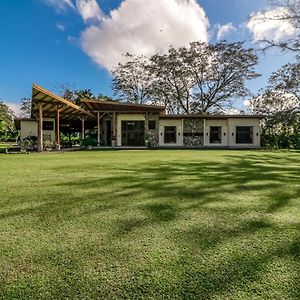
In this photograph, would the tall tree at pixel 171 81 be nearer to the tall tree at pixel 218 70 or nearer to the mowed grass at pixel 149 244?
the tall tree at pixel 218 70

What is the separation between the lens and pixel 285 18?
14.0 metres

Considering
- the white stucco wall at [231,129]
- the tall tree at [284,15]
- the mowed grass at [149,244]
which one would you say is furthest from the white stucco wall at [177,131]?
the mowed grass at [149,244]

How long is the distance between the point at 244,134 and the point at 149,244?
831 inches

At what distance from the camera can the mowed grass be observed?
1.92m

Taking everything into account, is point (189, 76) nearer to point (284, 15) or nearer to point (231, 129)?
point (231, 129)

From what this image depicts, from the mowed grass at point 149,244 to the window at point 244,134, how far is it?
59.6 ft

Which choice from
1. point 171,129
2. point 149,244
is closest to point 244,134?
point 171,129

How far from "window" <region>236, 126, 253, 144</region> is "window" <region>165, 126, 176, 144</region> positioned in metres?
5.08

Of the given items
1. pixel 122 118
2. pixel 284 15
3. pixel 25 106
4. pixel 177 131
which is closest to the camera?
pixel 284 15

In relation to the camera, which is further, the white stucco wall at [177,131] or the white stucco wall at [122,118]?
the white stucco wall at [177,131]

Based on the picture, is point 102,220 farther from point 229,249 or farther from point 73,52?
point 73,52

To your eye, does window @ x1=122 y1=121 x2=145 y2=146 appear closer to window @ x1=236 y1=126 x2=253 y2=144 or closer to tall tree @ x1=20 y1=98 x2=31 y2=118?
window @ x1=236 y1=126 x2=253 y2=144

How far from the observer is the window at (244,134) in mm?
22125

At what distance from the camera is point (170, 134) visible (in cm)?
2173
